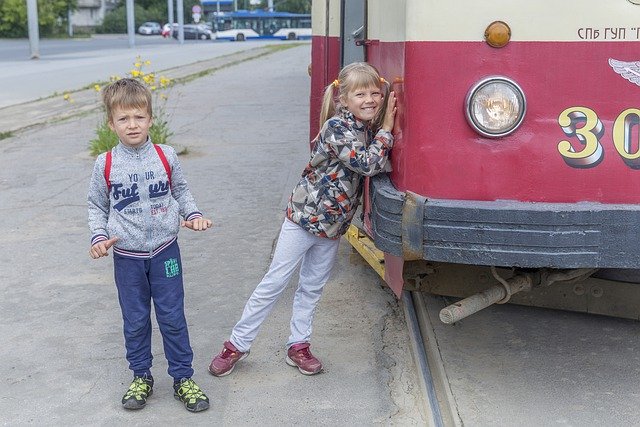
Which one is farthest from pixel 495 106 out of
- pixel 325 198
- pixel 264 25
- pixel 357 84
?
pixel 264 25

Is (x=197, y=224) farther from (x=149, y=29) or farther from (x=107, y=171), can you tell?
(x=149, y=29)

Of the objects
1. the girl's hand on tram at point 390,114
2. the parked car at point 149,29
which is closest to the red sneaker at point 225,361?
the girl's hand on tram at point 390,114

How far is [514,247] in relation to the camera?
3451 millimetres

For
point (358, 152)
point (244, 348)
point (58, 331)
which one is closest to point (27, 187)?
point (58, 331)

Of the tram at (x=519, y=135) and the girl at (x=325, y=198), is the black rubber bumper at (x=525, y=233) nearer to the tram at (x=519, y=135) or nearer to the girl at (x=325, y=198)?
the tram at (x=519, y=135)

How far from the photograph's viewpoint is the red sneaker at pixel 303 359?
4297mm

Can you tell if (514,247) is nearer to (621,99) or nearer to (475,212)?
(475,212)

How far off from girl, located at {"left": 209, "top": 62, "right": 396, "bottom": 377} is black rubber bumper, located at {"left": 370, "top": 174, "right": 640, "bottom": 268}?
0.43 metres

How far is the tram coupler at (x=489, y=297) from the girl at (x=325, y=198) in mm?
619

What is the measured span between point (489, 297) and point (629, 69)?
44.3 inches

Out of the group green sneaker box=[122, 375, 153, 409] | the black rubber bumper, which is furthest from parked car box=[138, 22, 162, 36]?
the black rubber bumper

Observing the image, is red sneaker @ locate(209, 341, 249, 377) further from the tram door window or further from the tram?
the tram door window

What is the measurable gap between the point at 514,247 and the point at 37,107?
1453 centimetres

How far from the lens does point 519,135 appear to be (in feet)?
11.7
